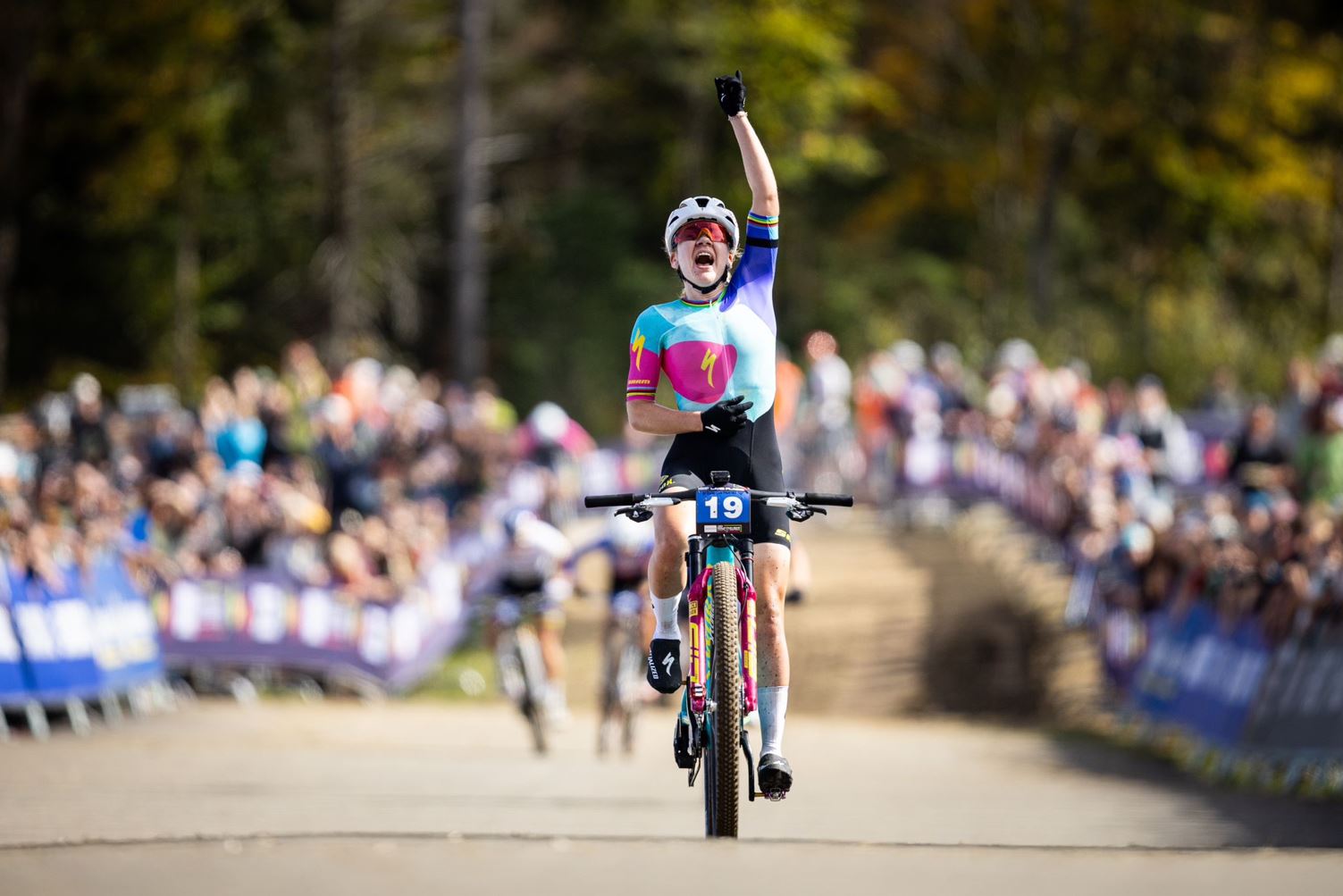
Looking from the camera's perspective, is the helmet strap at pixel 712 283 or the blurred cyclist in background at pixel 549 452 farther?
the blurred cyclist in background at pixel 549 452

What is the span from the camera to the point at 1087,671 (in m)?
22.2

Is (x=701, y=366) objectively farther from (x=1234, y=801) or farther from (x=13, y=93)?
(x=13, y=93)

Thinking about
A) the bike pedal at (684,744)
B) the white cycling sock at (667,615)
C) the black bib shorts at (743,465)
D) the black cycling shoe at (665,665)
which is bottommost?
the bike pedal at (684,744)

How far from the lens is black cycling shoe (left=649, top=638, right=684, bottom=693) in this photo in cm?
883

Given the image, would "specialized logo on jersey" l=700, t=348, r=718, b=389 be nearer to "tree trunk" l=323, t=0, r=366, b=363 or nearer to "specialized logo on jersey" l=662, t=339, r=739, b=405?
"specialized logo on jersey" l=662, t=339, r=739, b=405

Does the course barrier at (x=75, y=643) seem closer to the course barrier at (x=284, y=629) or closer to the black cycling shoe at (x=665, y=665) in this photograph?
the course barrier at (x=284, y=629)

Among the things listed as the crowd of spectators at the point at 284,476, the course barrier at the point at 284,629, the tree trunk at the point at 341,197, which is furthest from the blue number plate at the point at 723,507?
the tree trunk at the point at 341,197

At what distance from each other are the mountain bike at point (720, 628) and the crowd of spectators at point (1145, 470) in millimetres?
7270

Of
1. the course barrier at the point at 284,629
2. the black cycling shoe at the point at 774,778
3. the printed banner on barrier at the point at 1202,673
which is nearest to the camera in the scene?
the black cycling shoe at the point at 774,778

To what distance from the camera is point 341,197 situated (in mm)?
39750

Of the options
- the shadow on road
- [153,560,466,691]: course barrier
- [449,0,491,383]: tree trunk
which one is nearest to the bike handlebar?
the shadow on road

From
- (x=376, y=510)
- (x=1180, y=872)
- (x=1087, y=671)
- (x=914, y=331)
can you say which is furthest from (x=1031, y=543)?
(x=1180, y=872)

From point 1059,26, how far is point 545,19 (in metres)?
10.3

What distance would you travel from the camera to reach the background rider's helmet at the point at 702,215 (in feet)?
28.8
